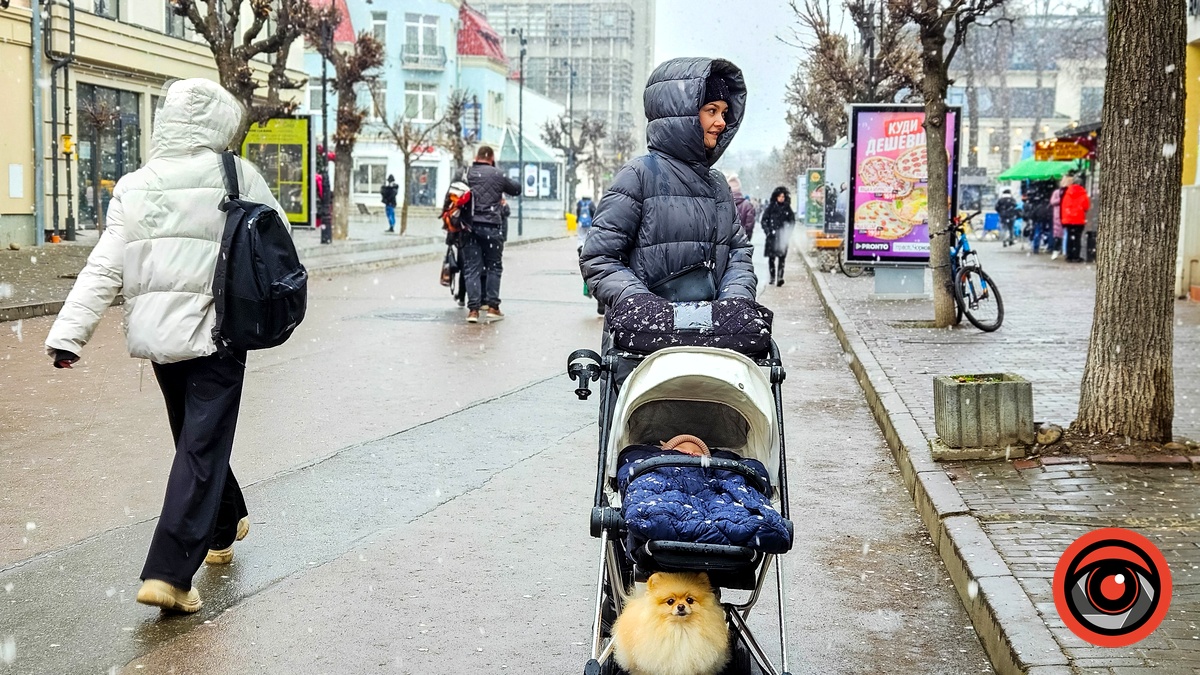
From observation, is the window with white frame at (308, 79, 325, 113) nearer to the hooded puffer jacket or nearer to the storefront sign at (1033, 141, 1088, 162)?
the storefront sign at (1033, 141, 1088, 162)

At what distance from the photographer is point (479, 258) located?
16.9 metres

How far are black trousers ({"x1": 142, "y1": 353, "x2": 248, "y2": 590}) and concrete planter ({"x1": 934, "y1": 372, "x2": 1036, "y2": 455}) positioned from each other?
4.01 meters

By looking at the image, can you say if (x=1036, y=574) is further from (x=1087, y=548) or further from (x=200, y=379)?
(x=200, y=379)

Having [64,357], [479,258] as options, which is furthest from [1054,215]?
[64,357]

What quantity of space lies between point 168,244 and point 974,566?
3.36m

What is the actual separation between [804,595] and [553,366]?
7.29 metres

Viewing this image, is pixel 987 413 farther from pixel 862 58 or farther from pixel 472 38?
pixel 472 38

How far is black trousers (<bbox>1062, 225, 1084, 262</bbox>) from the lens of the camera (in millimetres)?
32188

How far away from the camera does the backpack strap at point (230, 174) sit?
5.38 meters

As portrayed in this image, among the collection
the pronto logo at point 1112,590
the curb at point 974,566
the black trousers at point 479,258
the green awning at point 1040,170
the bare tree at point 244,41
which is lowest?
the curb at point 974,566

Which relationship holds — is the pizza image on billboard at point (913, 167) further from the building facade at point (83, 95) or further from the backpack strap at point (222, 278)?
the building facade at point (83, 95)

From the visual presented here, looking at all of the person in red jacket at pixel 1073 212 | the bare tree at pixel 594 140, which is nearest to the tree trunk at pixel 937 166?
the person in red jacket at pixel 1073 212

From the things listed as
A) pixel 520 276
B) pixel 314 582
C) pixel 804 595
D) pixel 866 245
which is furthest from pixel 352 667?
pixel 520 276

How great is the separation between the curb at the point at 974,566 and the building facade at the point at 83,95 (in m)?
25.0
